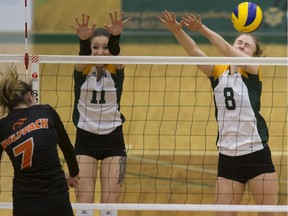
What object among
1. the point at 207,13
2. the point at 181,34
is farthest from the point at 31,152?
the point at 207,13

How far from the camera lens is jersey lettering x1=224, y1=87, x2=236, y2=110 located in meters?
5.72

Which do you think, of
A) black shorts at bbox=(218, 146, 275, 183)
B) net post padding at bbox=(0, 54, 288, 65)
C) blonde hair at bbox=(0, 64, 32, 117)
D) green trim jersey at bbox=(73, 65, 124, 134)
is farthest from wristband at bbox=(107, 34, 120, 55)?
blonde hair at bbox=(0, 64, 32, 117)

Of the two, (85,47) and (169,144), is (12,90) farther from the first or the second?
(169,144)

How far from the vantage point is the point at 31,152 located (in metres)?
4.62

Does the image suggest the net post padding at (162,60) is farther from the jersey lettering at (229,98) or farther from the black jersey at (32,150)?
the black jersey at (32,150)

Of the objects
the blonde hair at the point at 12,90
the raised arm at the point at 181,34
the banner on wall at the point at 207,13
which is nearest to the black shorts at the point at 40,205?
the blonde hair at the point at 12,90

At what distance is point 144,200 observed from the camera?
7.81 meters

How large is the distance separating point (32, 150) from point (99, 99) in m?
1.46

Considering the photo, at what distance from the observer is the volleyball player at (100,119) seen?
5953 mm

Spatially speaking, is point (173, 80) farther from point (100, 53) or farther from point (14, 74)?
point (14, 74)

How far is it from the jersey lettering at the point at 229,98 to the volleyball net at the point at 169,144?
0.74ft

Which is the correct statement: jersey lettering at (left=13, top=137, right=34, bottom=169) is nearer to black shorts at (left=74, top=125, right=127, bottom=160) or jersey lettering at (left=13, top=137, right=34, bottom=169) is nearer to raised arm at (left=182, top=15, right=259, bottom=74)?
black shorts at (left=74, top=125, right=127, bottom=160)

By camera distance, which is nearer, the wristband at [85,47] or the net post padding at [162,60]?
the net post padding at [162,60]

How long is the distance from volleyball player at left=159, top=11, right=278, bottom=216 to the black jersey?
1498 mm
